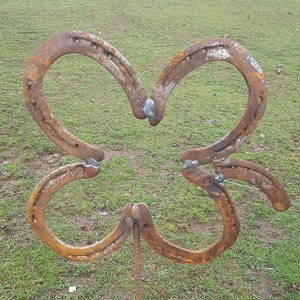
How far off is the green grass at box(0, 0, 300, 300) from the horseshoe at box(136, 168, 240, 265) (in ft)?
2.83

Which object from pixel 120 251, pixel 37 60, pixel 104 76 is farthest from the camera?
pixel 104 76

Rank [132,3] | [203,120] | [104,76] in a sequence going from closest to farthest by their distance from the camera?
1. [203,120]
2. [104,76]
3. [132,3]

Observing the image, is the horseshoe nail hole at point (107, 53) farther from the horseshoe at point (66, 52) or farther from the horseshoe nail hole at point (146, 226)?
the horseshoe nail hole at point (146, 226)

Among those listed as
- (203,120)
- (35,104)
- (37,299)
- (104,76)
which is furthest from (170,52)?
(35,104)

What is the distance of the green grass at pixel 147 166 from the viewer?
300 cm

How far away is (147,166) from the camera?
13.4ft

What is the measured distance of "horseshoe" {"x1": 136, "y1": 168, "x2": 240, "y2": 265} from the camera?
2.00 metres

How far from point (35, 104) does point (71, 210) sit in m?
1.77

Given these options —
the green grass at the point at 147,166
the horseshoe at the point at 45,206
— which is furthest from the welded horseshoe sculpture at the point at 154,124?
the green grass at the point at 147,166

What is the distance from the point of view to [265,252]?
3242 mm

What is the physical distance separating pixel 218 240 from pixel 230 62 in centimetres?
78

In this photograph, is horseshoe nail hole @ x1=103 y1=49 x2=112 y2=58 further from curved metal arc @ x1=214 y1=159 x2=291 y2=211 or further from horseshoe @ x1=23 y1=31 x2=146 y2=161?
curved metal arc @ x1=214 y1=159 x2=291 y2=211

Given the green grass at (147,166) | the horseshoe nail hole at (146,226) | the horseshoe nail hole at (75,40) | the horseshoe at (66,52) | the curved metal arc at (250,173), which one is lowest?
the green grass at (147,166)

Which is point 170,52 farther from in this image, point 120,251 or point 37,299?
point 37,299
